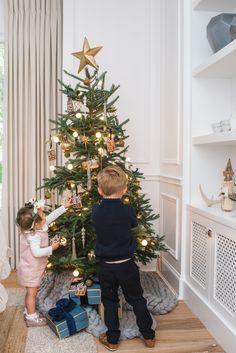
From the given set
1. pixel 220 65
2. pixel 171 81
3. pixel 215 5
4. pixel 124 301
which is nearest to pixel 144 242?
pixel 124 301

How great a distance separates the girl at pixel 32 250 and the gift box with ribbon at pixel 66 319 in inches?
6.3

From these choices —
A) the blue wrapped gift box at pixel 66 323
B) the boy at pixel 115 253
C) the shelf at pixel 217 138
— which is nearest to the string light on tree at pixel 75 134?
the boy at pixel 115 253

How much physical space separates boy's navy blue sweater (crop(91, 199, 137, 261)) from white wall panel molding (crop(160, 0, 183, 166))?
958mm

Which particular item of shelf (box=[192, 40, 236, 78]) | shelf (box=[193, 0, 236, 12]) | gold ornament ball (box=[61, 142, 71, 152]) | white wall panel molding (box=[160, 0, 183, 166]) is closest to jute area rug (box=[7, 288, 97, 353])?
gold ornament ball (box=[61, 142, 71, 152])

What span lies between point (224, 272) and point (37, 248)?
1.20 metres

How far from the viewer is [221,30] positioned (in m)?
2.35

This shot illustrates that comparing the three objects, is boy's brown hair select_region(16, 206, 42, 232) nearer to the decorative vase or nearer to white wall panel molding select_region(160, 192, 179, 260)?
white wall panel molding select_region(160, 192, 179, 260)

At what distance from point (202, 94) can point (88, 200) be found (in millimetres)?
Answer: 1187

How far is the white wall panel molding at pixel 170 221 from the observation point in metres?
2.84

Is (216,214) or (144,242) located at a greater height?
(216,214)

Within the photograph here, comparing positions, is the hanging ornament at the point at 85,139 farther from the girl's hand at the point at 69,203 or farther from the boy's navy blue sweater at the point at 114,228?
the boy's navy blue sweater at the point at 114,228

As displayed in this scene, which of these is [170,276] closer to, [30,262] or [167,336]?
[167,336]

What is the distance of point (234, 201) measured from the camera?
231 centimetres

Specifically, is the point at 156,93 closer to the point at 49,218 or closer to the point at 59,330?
the point at 49,218
